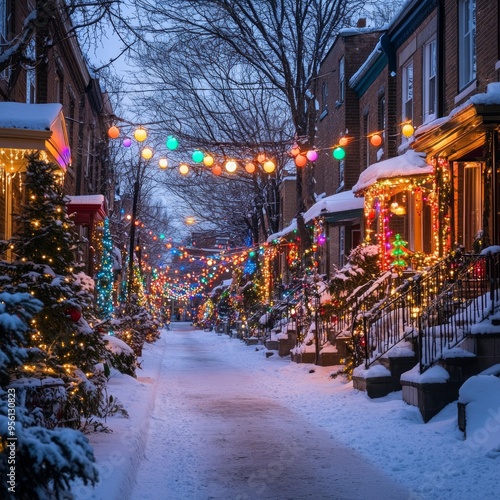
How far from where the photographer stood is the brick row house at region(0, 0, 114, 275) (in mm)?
10806

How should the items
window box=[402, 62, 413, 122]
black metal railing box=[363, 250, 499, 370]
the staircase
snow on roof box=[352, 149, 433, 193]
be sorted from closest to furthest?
the staircase, black metal railing box=[363, 250, 499, 370], snow on roof box=[352, 149, 433, 193], window box=[402, 62, 413, 122]

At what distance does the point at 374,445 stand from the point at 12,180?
796 centimetres

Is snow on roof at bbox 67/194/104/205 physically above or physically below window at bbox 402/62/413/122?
below

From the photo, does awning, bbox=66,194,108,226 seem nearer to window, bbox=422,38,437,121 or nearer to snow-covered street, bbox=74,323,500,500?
snow-covered street, bbox=74,323,500,500

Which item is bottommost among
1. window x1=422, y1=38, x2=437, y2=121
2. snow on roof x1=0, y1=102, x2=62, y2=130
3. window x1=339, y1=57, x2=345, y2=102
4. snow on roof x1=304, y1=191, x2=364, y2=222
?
snow on roof x1=304, y1=191, x2=364, y2=222

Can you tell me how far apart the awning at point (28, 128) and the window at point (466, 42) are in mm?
8695

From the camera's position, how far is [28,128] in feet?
35.4

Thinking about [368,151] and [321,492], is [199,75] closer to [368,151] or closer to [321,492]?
[368,151]

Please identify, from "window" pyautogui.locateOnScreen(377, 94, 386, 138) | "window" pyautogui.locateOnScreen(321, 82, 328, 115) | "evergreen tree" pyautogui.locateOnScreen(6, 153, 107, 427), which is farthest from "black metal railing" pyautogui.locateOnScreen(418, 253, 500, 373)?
"window" pyautogui.locateOnScreen(321, 82, 328, 115)

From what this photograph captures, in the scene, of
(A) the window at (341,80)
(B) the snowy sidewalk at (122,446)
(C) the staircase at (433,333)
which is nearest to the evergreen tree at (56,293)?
(B) the snowy sidewalk at (122,446)

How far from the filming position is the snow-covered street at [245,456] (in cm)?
771

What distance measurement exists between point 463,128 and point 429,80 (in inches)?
246

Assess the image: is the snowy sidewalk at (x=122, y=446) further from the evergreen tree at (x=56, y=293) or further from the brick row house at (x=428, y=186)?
the brick row house at (x=428, y=186)

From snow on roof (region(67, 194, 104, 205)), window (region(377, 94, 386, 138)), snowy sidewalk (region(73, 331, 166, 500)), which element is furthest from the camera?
window (region(377, 94, 386, 138))
